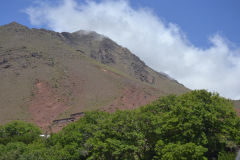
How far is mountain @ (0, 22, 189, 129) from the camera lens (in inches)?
2945

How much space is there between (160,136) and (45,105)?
2288 inches

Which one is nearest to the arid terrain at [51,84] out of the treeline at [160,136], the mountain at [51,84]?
the mountain at [51,84]

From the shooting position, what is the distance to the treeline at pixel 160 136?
82.1ft

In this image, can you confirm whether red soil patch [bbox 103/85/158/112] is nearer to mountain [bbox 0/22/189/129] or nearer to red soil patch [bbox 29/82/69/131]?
mountain [bbox 0/22/189/129]

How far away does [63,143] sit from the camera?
29938 millimetres

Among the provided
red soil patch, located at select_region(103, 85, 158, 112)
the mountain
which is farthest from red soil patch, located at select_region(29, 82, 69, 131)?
red soil patch, located at select_region(103, 85, 158, 112)

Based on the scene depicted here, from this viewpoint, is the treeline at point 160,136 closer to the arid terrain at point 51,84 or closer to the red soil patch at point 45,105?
the arid terrain at point 51,84

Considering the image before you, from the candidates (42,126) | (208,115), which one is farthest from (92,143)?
(42,126)

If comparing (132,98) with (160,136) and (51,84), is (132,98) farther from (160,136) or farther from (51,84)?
(160,136)

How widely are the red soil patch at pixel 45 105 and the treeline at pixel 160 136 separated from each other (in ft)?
138

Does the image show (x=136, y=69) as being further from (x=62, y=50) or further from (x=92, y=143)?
(x=92, y=143)

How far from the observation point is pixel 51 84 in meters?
86.9

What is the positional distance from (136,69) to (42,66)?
5704 cm

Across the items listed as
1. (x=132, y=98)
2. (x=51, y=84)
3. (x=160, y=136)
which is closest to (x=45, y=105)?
(x=51, y=84)
